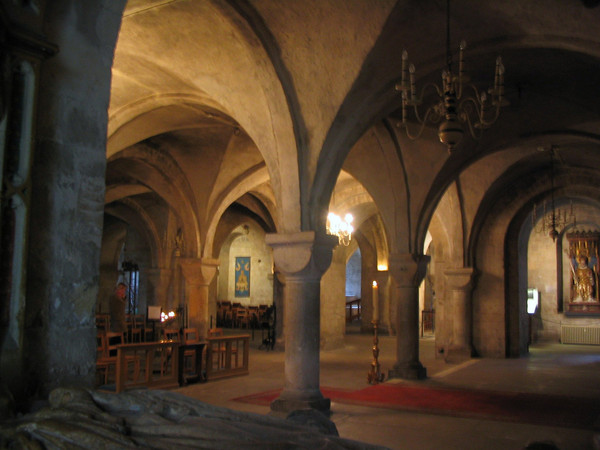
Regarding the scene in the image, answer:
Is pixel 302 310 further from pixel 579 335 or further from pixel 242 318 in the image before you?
pixel 242 318

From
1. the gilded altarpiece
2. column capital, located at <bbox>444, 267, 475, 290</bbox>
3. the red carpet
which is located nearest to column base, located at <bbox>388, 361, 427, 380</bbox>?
the red carpet

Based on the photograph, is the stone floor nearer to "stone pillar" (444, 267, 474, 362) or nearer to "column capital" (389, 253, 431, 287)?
"stone pillar" (444, 267, 474, 362)

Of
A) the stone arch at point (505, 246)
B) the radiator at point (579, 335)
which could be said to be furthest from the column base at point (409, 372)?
the radiator at point (579, 335)

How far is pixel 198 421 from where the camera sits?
2.34 meters

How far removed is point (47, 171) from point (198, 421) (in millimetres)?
1390

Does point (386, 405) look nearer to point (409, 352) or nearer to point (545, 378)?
point (409, 352)

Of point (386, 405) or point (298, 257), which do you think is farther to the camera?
point (386, 405)

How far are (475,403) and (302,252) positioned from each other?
3184mm

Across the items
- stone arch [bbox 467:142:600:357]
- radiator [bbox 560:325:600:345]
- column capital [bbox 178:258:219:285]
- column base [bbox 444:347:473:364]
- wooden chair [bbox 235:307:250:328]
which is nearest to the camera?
column capital [bbox 178:258:219:285]

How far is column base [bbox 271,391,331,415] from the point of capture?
652 cm

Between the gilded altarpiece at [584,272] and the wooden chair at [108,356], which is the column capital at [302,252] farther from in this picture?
the gilded altarpiece at [584,272]

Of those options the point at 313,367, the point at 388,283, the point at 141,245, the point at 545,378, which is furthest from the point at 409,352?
the point at 141,245

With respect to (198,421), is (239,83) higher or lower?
higher

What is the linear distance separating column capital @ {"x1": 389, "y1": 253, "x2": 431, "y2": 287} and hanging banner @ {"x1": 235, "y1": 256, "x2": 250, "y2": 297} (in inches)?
607
